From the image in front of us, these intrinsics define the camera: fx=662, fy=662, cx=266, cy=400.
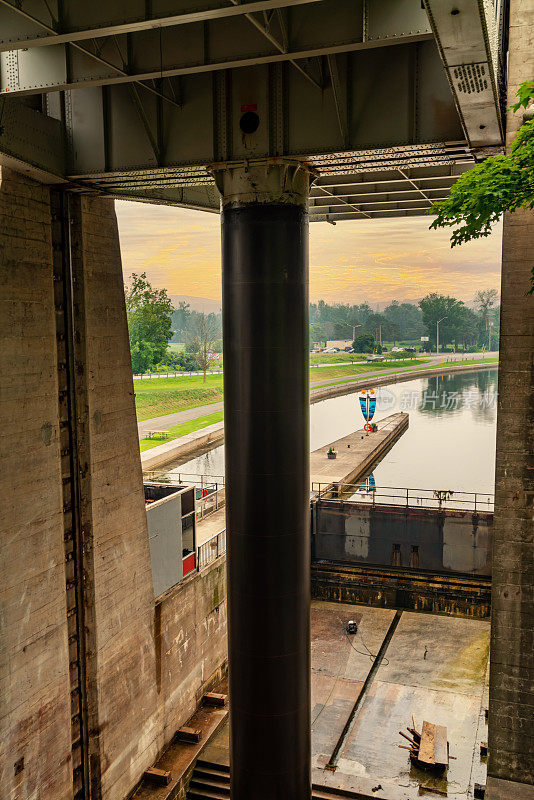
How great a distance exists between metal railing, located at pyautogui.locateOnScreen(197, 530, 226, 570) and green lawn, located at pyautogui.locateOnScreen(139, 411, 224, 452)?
3255cm

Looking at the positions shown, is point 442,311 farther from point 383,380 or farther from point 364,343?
point 383,380

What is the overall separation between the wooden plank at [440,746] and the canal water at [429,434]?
45.7 feet

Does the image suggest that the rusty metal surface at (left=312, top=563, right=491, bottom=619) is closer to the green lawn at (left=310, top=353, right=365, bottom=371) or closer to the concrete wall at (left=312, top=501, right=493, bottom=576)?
the concrete wall at (left=312, top=501, right=493, bottom=576)

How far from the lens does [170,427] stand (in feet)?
206

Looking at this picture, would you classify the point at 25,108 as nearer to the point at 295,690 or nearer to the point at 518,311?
the point at 518,311

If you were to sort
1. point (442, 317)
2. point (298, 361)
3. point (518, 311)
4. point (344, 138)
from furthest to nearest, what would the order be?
point (442, 317) → point (298, 361) → point (344, 138) → point (518, 311)

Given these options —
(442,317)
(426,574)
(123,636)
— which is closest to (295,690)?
(123,636)

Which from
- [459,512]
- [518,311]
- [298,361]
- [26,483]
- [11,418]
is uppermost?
[518,311]

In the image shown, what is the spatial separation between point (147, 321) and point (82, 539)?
152 ft

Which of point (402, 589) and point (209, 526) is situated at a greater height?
point (209, 526)

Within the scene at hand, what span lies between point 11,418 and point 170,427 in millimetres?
51910

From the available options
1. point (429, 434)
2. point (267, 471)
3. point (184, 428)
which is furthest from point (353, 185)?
point (429, 434)

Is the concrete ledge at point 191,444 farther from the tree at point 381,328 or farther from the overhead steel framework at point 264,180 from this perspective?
the tree at point 381,328

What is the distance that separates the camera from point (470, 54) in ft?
23.5
